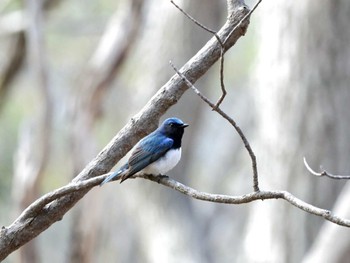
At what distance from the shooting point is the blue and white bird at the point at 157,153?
4.14 m

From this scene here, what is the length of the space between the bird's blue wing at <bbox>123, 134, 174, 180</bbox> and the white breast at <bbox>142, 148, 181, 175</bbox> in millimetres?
19

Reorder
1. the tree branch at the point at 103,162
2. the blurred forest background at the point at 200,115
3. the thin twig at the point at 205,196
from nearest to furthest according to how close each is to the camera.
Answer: the thin twig at the point at 205,196
the tree branch at the point at 103,162
the blurred forest background at the point at 200,115

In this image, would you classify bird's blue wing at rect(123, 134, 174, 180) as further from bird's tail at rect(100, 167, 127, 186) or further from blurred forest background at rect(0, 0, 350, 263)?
blurred forest background at rect(0, 0, 350, 263)

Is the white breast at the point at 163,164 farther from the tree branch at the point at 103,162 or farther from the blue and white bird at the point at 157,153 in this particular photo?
the tree branch at the point at 103,162

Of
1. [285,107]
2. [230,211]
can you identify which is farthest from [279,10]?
[230,211]

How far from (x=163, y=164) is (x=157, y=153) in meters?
0.09

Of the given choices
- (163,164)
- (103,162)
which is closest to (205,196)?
(103,162)

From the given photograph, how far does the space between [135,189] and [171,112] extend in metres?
0.96

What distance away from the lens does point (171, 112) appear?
10906mm

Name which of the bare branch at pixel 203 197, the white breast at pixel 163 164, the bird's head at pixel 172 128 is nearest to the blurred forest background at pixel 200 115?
the bird's head at pixel 172 128

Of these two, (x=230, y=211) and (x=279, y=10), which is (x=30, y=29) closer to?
(x=279, y=10)

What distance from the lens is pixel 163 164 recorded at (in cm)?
426

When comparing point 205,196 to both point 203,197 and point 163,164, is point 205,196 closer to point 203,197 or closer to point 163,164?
point 203,197

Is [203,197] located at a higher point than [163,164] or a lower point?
lower
